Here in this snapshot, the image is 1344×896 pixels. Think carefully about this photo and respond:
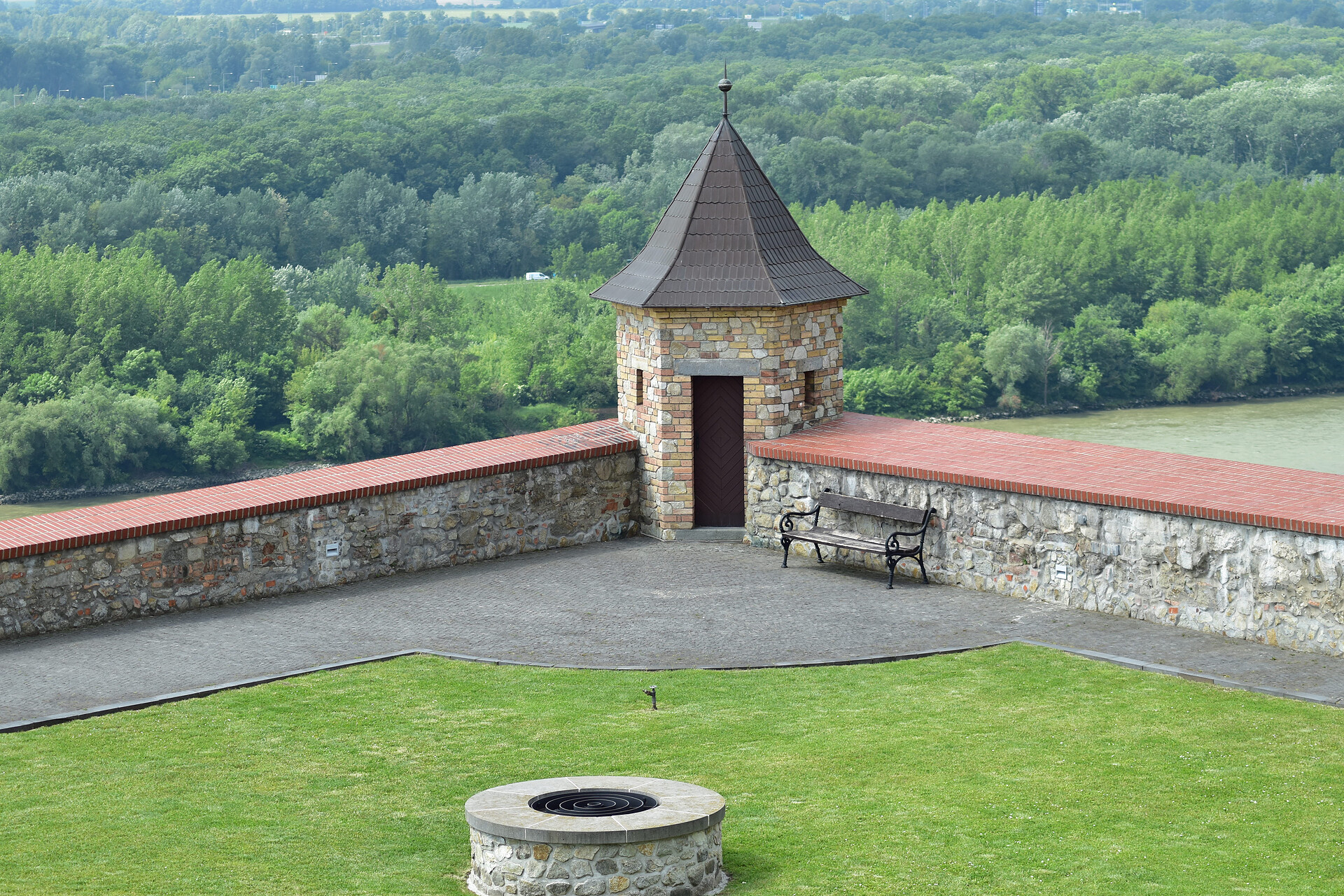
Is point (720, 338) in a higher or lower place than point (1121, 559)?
higher

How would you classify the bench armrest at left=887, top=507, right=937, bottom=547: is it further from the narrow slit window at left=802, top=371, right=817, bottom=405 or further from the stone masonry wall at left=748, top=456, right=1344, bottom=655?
the narrow slit window at left=802, top=371, right=817, bottom=405

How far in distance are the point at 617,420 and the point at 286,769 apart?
8.27 m

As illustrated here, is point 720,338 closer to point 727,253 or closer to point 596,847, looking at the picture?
point 727,253

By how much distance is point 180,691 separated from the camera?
1229 centimetres

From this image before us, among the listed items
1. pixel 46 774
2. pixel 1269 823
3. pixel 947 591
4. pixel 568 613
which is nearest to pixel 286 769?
pixel 46 774

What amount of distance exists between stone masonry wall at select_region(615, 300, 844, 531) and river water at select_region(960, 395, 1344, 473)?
110ft

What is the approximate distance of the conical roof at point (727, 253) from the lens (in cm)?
1683

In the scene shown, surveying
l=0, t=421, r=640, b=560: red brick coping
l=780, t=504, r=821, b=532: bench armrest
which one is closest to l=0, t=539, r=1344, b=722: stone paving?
l=780, t=504, r=821, b=532: bench armrest

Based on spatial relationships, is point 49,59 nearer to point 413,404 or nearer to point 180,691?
point 413,404

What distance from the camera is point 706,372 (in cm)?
1691

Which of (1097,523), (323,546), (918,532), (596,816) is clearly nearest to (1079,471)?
(1097,523)

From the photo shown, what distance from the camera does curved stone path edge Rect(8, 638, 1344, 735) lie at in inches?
464

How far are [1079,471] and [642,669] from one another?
4.44 m

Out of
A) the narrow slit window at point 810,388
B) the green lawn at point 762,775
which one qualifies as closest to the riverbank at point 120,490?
the narrow slit window at point 810,388
